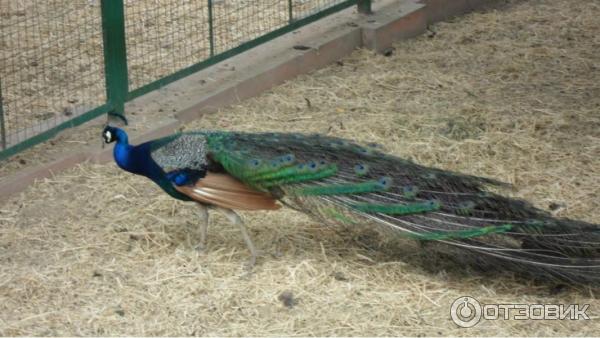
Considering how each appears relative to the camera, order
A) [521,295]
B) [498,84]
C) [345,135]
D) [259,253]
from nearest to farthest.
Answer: [521,295] < [259,253] < [345,135] < [498,84]

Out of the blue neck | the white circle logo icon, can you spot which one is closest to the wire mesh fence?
the blue neck

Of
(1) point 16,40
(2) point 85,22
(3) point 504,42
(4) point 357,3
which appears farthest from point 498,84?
(1) point 16,40

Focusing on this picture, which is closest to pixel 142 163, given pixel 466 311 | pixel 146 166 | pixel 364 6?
pixel 146 166

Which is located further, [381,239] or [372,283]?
[381,239]

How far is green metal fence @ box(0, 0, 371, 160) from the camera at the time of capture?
7031 millimetres

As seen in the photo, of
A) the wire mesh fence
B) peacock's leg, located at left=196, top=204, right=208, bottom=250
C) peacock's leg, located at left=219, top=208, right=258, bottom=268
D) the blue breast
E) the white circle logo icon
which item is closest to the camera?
the white circle logo icon

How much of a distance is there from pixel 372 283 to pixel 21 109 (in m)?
3.12

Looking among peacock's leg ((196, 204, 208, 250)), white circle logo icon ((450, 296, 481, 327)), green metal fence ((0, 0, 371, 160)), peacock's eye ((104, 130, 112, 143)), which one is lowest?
white circle logo icon ((450, 296, 481, 327))

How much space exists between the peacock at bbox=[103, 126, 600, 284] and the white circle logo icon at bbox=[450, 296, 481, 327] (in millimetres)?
189

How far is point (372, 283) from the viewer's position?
5.38 meters

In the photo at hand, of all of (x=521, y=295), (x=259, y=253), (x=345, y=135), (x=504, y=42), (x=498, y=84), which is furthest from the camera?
(x=504, y=42)

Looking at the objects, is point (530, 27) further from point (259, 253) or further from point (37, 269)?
point (37, 269)

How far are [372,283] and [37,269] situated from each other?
1683mm

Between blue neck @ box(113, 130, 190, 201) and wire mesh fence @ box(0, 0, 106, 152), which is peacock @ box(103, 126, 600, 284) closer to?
blue neck @ box(113, 130, 190, 201)
